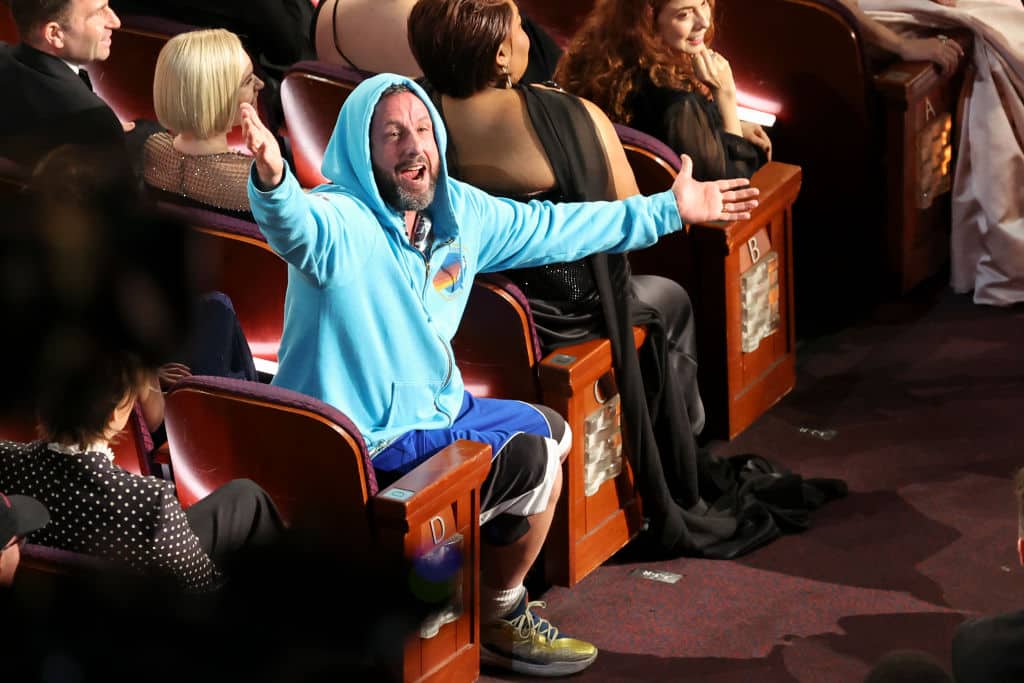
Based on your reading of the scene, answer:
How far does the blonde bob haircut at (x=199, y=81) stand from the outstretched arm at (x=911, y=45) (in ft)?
5.09

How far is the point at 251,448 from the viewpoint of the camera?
2098 mm

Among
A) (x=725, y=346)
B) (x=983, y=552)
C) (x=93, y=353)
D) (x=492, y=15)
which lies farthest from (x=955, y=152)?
(x=93, y=353)

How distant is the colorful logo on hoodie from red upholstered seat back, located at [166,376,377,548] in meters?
0.32

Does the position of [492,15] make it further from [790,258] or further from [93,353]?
[93,353]

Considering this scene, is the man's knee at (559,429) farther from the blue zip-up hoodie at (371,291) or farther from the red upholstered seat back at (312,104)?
→ the red upholstered seat back at (312,104)

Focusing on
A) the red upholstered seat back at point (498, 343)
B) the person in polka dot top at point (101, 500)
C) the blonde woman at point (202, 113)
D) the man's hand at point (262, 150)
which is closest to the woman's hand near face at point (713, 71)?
the red upholstered seat back at point (498, 343)

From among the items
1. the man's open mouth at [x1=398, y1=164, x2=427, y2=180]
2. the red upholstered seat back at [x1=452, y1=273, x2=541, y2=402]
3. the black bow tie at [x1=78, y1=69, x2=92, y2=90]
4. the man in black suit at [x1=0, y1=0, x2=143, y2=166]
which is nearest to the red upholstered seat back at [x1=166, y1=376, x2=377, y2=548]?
the man's open mouth at [x1=398, y1=164, x2=427, y2=180]

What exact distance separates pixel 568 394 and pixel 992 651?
105 cm

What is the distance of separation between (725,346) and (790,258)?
289mm

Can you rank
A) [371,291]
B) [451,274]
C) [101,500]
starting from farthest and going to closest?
[451,274], [371,291], [101,500]

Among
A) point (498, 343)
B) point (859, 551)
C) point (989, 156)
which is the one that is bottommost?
point (859, 551)

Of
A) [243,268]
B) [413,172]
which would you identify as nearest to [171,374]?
[243,268]

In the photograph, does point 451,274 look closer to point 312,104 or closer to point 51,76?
point 312,104

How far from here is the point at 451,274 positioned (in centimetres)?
233
